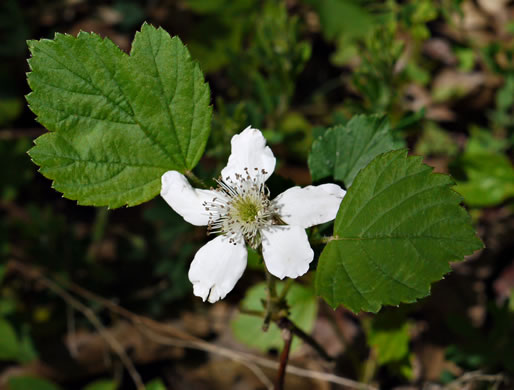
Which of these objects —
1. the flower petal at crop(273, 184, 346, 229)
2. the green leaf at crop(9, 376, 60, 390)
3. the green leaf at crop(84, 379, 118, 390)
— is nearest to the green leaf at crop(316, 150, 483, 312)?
the flower petal at crop(273, 184, 346, 229)

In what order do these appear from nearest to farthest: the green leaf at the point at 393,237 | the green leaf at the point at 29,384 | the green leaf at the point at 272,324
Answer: the green leaf at the point at 393,237 < the green leaf at the point at 272,324 < the green leaf at the point at 29,384

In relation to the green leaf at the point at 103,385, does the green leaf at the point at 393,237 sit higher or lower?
higher

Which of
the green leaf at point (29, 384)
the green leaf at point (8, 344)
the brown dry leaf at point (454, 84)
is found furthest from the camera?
the brown dry leaf at point (454, 84)

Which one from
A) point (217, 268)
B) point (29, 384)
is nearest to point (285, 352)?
point (217, 268)

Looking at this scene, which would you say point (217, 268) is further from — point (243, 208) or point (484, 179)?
point (484, 179)

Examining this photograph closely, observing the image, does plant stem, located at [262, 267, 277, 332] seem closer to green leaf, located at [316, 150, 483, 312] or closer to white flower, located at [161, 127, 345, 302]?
white flower, located at [161, 127, 345, 302]

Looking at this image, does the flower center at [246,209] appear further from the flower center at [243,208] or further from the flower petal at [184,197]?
the flower petal at [184,197]

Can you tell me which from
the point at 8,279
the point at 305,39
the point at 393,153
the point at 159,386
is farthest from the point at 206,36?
the point at 393,153

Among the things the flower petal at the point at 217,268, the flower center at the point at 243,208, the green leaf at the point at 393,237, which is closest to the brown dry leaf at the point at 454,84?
the flower center at the point at 243,208
